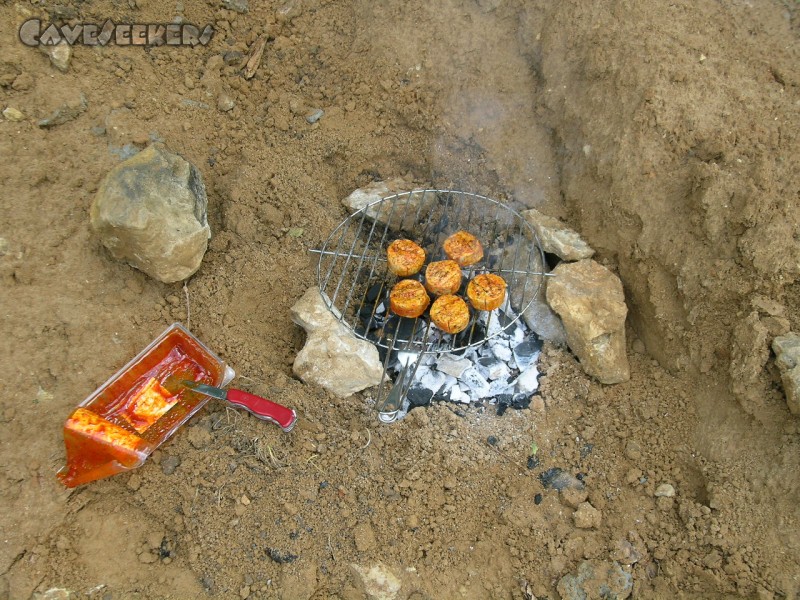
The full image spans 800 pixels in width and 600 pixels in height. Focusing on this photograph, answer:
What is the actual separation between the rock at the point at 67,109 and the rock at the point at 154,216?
69cm

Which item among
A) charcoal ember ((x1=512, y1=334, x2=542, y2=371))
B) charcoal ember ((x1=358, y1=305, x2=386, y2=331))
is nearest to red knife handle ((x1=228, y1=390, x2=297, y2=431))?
charcoal ember ((x1=358, y1=305, x2=386, y2=331))

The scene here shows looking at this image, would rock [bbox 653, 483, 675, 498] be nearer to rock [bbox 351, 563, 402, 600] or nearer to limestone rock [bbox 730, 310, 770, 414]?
limestone rock [bbox 730, 310, 770, 414]

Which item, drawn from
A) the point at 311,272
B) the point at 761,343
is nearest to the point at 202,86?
the point at 311,272

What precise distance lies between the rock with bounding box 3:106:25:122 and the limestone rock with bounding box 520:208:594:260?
3.77 meters

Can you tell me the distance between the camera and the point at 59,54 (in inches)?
158

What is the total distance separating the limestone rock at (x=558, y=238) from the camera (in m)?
4.13

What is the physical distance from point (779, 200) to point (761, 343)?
2.89 feet

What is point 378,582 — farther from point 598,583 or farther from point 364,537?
point 598,583

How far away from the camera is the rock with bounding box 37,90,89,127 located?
3.93m

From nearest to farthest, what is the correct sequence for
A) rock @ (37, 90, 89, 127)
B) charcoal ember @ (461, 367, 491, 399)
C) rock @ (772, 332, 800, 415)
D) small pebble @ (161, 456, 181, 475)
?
rock @ (772, 332, 800, 415) < small pebble @ (161, 456, 181, 475) < rock @ (37, 90, 89, 127) < charcoal ember @ (461, 367, 491, 399)

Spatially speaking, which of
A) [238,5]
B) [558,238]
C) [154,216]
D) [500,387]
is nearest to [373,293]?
[500,387]

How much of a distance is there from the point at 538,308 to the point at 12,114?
4.05 metres

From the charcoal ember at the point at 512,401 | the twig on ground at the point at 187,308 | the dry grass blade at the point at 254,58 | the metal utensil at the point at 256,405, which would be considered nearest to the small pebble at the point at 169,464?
the metal utensil at the point at 256,405

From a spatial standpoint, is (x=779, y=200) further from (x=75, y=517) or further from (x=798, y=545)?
(x=75, y=517)
